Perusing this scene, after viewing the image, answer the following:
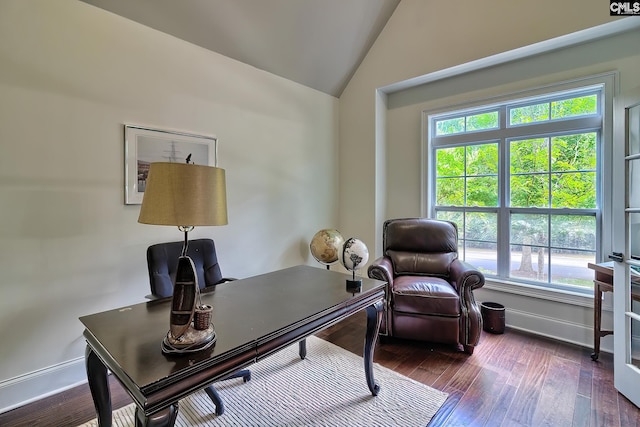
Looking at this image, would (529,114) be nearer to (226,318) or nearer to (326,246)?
(326,246)

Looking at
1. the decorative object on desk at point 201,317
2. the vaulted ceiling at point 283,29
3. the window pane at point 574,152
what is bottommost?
the decorative object on desk at point 201,317

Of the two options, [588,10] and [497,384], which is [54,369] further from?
[588,10]

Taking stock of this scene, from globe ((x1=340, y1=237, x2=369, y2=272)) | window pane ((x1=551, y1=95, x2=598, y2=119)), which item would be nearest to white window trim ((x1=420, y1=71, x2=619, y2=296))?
window pane ((x1=551, y1=95, x2=598, y2=119))

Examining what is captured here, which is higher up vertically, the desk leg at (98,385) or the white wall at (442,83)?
the white wall at (442,83)

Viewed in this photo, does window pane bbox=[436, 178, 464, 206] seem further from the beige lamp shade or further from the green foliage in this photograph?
the beige lamp shade

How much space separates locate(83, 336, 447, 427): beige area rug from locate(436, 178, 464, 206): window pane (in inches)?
85.0

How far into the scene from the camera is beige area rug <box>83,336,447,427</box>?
5.51 ft

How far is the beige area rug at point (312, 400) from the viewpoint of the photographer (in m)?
1.68

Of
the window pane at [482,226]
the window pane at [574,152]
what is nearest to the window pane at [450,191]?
the window pane at [482,226]

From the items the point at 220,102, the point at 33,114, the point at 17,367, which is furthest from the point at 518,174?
the point at 17,367

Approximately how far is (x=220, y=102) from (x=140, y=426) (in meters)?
2.61

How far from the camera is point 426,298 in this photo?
2426 millimetres

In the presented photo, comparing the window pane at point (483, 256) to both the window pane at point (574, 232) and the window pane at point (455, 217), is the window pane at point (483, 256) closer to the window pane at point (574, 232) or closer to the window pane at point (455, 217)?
the window pane at point (455, 217)

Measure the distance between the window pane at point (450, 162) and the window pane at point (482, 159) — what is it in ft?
0.29
